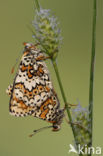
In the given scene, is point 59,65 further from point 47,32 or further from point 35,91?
point 47,32

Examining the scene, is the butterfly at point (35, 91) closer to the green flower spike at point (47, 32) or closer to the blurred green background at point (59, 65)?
the green flower spike at point (47, 32)

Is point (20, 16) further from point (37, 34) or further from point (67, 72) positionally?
point (37, 34)

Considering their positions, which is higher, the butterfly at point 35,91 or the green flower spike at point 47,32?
the green flower spike at point 47,32

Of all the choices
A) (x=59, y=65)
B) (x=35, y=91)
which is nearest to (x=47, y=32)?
(x=35, y=91)

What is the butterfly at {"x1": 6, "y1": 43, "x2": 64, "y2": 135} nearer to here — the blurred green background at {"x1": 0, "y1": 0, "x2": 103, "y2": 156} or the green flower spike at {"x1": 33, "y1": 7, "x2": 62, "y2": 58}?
the green flower spike at {"x1": 33, "y1": 7, "x2": 62, "y2": 58}

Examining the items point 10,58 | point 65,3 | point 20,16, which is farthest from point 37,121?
point 65,3

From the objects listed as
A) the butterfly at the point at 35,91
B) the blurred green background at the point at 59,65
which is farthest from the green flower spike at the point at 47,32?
the blurred green background at the point at 59,65

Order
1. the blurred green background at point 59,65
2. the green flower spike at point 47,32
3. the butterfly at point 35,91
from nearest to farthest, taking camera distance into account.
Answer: the green flower spike at point 47,32
the butterfly at point 35,91
the blurred green background at point 59,65
